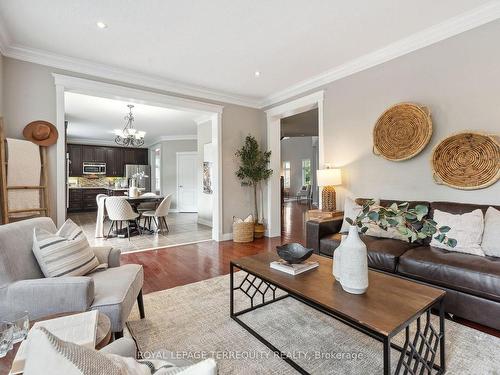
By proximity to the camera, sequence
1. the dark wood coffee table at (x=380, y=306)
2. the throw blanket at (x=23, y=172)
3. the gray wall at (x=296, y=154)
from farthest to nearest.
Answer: the gray wall at (x=296, y=154) < the throw blanket at (x=23, y=172) < the dark wood coffee table at (x=380, y=306)

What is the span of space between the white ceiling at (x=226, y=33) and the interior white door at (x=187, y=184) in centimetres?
550

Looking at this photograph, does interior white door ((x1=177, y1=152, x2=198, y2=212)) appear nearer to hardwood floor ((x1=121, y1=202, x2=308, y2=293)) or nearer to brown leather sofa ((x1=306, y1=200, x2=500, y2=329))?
hardwood floor ((x1=121, y1=202, x2=308, y2=293))

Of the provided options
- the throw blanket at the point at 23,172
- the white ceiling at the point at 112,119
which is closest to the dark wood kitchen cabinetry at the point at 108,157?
the white ceiling at the point at 112,119

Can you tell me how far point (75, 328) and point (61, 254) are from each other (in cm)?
76

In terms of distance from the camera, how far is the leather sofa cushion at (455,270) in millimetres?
1908

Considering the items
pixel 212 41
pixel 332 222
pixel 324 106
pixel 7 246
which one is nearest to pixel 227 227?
pixel 332 222

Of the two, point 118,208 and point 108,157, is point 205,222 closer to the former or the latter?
point 118,208

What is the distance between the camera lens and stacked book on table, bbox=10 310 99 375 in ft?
3.47

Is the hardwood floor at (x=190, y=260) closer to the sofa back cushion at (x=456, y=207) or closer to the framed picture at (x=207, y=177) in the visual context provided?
the framed picture at (x=207, y=177)

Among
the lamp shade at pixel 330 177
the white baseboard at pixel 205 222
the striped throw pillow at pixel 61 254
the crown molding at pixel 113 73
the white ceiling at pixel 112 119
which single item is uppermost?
the white ceiling at pixel 112 119

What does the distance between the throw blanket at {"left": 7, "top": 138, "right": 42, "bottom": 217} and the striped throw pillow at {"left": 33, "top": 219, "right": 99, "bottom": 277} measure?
1681 millimetres

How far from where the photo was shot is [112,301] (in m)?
1.60

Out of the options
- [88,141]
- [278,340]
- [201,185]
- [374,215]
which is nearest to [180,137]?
[201,185]

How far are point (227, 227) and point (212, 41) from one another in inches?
128
